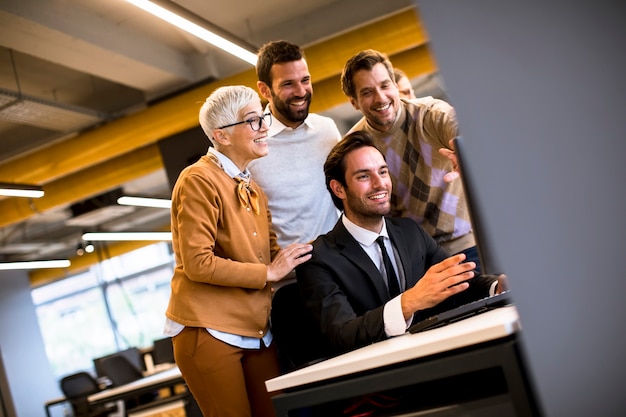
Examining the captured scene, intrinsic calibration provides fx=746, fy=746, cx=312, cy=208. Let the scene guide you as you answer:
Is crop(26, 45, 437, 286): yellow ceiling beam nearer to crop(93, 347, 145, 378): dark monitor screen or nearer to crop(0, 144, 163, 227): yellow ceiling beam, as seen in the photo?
crop(0, 144, 163, 227): yellow ceiling beam

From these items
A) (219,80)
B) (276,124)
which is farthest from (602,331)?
(219,80)

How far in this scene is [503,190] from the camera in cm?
102

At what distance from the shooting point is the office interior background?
38.4 inches

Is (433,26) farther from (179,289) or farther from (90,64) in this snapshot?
(90,64)

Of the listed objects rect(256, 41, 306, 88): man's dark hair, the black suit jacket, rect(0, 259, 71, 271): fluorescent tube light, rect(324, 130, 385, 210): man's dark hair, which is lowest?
the black suit jacket

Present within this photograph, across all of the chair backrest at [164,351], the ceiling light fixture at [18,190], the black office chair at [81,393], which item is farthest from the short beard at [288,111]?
the black office chair at [81,393]

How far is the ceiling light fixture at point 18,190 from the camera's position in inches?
278

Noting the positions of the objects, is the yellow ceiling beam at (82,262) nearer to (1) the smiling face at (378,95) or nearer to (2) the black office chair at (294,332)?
(1) the smiling face at (378,95)

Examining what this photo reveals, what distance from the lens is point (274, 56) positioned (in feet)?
9.70

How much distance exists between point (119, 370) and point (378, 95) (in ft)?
21.6

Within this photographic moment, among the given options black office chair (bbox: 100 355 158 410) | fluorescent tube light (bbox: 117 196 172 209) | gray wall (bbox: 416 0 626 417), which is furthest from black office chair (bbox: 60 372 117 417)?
gray wall (bbox: 416 0 626 417)

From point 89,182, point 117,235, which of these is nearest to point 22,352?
point 117,235

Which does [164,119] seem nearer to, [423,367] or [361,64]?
[361,64]

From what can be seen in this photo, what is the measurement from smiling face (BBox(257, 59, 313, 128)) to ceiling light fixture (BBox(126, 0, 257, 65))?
149 cm
